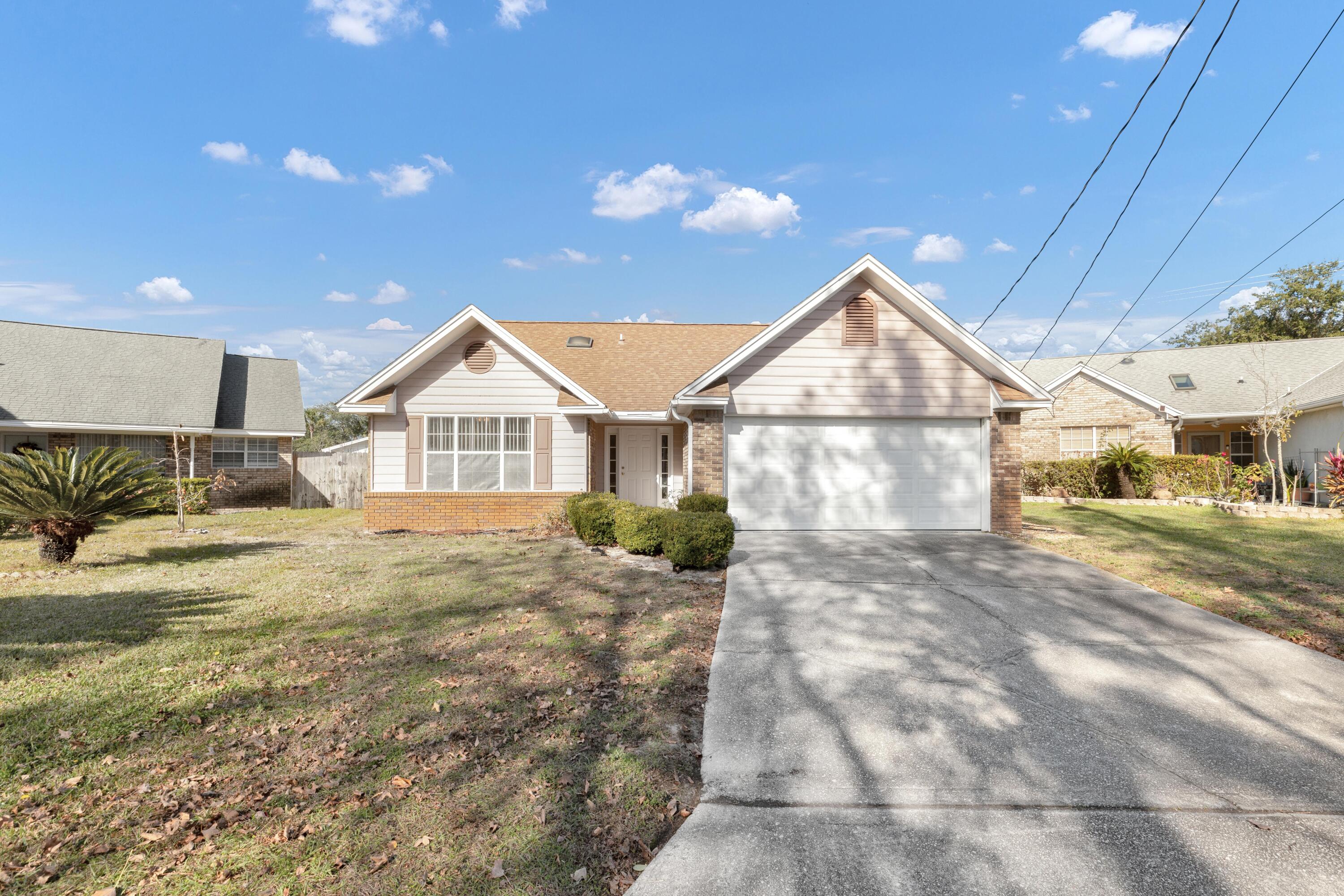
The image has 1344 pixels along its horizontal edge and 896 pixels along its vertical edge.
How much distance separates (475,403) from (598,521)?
5076mm

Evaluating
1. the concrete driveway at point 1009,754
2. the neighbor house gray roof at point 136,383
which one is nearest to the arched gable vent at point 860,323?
the concrete driveway at point 1009,754

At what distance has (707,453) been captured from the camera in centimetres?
1273

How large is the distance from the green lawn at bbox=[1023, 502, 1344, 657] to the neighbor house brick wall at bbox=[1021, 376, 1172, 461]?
6886 millimetres

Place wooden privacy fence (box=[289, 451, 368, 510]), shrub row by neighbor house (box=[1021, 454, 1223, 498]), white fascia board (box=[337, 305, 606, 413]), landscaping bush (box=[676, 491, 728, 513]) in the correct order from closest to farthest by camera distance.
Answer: landscaping bush (box=[676, 491, 728, 513]) → white fascia board (box=[337, 305, 606, 413]) → shrub row by neighbor house (box=[1021, 454, 1223, 498]) → wooden privacy fence (box=[289, 451, 368, 510])

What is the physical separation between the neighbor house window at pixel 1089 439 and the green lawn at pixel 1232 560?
6697 millimetres

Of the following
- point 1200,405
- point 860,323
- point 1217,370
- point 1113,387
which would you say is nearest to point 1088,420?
point 1113,387

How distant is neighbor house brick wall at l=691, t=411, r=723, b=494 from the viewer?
41.7 ft

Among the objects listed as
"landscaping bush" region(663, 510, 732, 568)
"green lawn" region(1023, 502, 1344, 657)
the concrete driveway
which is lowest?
the concrete driveway

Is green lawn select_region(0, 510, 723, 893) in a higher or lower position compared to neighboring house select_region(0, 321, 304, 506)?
lower

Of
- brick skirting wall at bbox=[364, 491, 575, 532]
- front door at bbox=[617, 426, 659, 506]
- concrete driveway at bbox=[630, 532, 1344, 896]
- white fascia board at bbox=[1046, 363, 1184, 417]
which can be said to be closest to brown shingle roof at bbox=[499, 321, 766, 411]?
front door at bbox=[617, 426, 659, 506]

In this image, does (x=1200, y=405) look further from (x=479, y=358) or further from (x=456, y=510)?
(x=456, y=510)

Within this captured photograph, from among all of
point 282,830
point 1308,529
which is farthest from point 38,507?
point 1308,529

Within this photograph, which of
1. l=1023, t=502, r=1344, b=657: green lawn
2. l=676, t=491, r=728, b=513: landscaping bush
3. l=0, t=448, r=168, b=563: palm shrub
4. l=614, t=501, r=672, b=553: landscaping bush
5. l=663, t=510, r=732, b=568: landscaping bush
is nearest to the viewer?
l=1023, t=502, r=1344, b=657: green lawn

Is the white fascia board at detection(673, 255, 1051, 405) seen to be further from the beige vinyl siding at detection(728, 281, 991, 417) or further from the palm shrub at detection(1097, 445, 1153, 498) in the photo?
the palm shrub at detection(1097, 445, 1153, 498)
